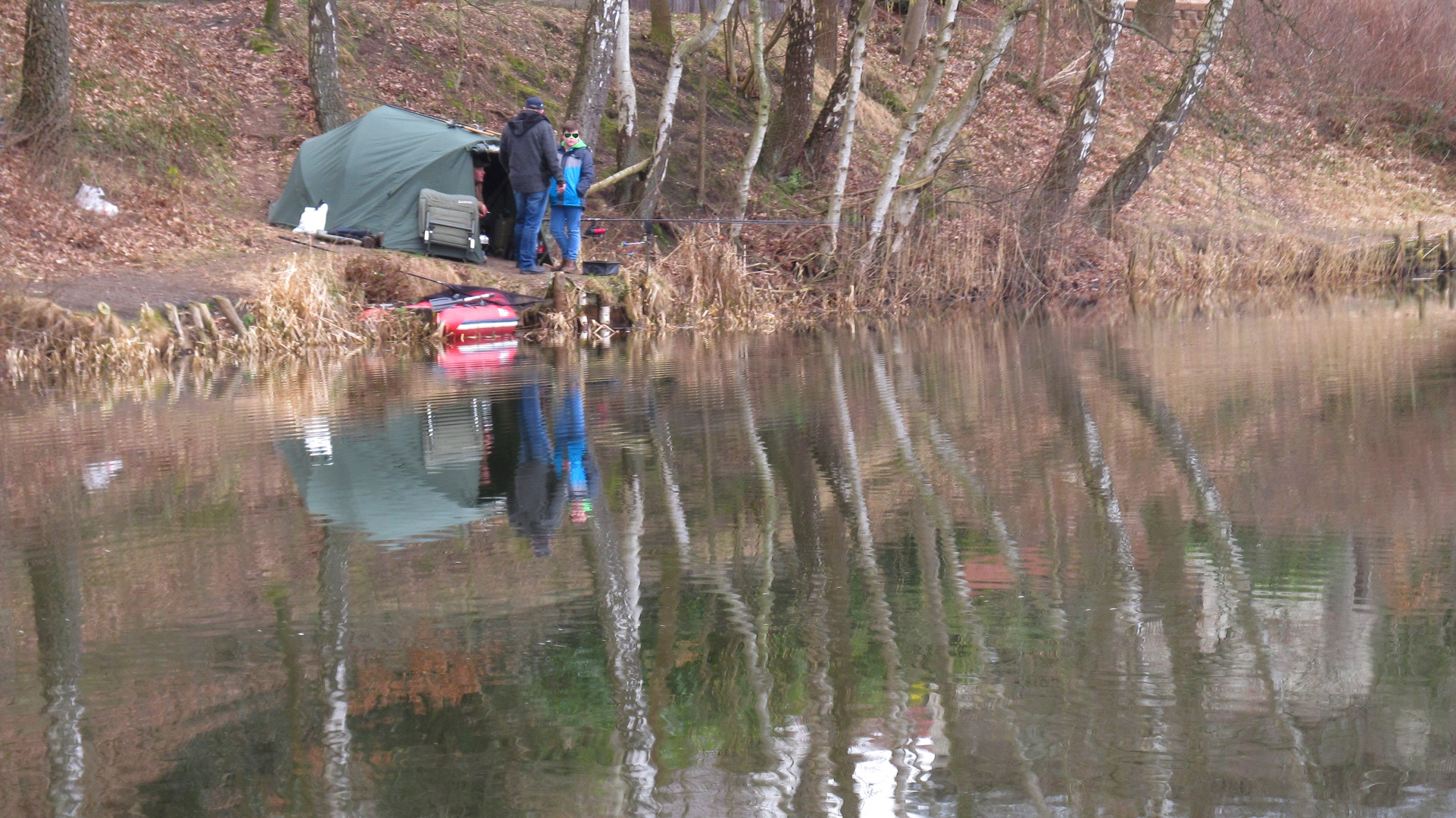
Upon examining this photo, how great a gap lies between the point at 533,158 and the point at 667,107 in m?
2.71

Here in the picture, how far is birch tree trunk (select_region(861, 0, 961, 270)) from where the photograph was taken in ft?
57.5

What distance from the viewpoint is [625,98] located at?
779 inches

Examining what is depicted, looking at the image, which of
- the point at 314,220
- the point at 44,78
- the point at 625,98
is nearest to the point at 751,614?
the point at 314,220

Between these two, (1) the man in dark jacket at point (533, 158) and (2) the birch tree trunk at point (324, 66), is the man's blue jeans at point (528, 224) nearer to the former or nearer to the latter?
(1) the man in dark jacket at point (533, 158)

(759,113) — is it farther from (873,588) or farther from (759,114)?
(873,588)

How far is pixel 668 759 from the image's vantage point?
3240mm

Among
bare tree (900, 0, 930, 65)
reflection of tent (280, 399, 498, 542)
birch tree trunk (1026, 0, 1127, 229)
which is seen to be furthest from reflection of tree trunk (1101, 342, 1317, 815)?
bare tree (900, 0, 930, 65)

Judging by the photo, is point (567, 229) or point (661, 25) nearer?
point (567, 229)

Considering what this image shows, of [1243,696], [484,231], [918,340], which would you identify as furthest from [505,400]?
[484,231]

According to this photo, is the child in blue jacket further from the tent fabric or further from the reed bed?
the reed bed

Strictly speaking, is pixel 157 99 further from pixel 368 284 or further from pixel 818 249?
pixel 818 249

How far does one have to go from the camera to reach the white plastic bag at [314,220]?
1791cm

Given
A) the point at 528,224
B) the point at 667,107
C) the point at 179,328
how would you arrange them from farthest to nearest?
the point at 667,107
the point at 528,224
the point at 179,328

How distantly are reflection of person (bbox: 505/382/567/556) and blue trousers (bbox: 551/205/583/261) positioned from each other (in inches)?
350
